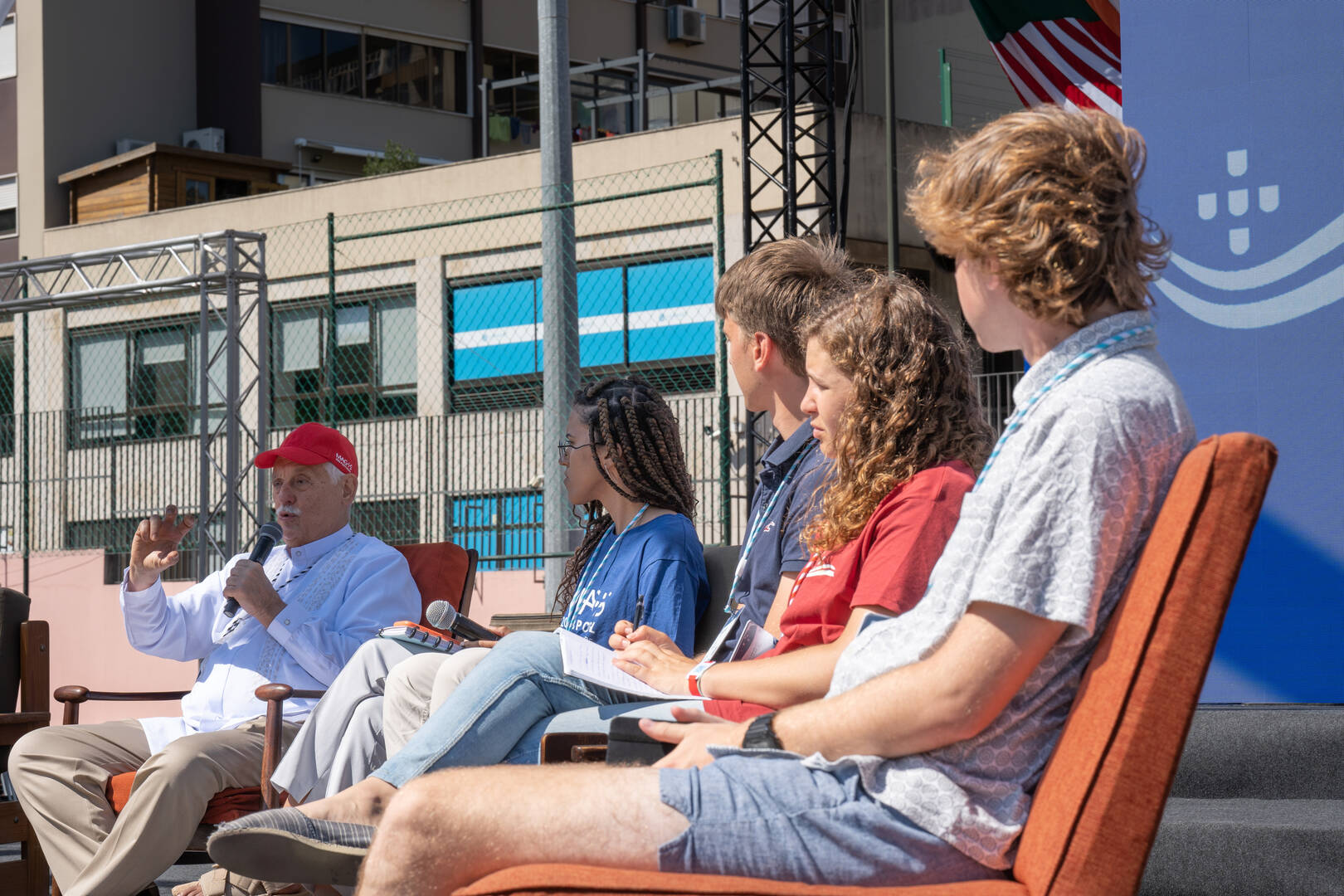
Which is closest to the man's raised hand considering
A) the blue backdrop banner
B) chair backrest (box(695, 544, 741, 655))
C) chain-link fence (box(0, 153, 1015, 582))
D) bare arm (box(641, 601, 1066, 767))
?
chair backrest (box(695, 544, 741, 655))

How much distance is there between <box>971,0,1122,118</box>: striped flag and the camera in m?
11.8

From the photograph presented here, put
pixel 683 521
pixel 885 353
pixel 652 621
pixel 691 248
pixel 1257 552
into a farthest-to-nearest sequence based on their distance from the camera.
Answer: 1. pixel 691 248
2. pixel 1257 552
3. pixel 683 521
4. pixel 652 621
5. pixel 885 353

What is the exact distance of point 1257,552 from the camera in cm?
404

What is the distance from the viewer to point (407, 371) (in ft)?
57.3

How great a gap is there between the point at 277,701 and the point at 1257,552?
2703 millimetres

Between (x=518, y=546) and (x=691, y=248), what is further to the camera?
(x=691, y=248)

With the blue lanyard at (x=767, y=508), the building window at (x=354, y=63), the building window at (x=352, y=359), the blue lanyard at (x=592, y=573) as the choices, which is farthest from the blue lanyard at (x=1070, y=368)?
the building window at (x=354, y=63)

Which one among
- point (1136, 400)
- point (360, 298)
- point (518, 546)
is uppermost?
point (360, 298)

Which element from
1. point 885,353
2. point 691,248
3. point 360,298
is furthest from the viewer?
point 360,298

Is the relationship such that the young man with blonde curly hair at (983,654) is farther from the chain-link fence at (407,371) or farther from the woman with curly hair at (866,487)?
the chain-link fence at (407,371)

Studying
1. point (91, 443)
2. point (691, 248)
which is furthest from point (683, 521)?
point (91, 443)

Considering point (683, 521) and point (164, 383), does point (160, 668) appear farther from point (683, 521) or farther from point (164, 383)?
point (683, 521)

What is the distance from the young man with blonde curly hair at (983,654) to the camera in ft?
5.76

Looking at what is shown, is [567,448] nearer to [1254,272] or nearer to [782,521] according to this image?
[782,521]
